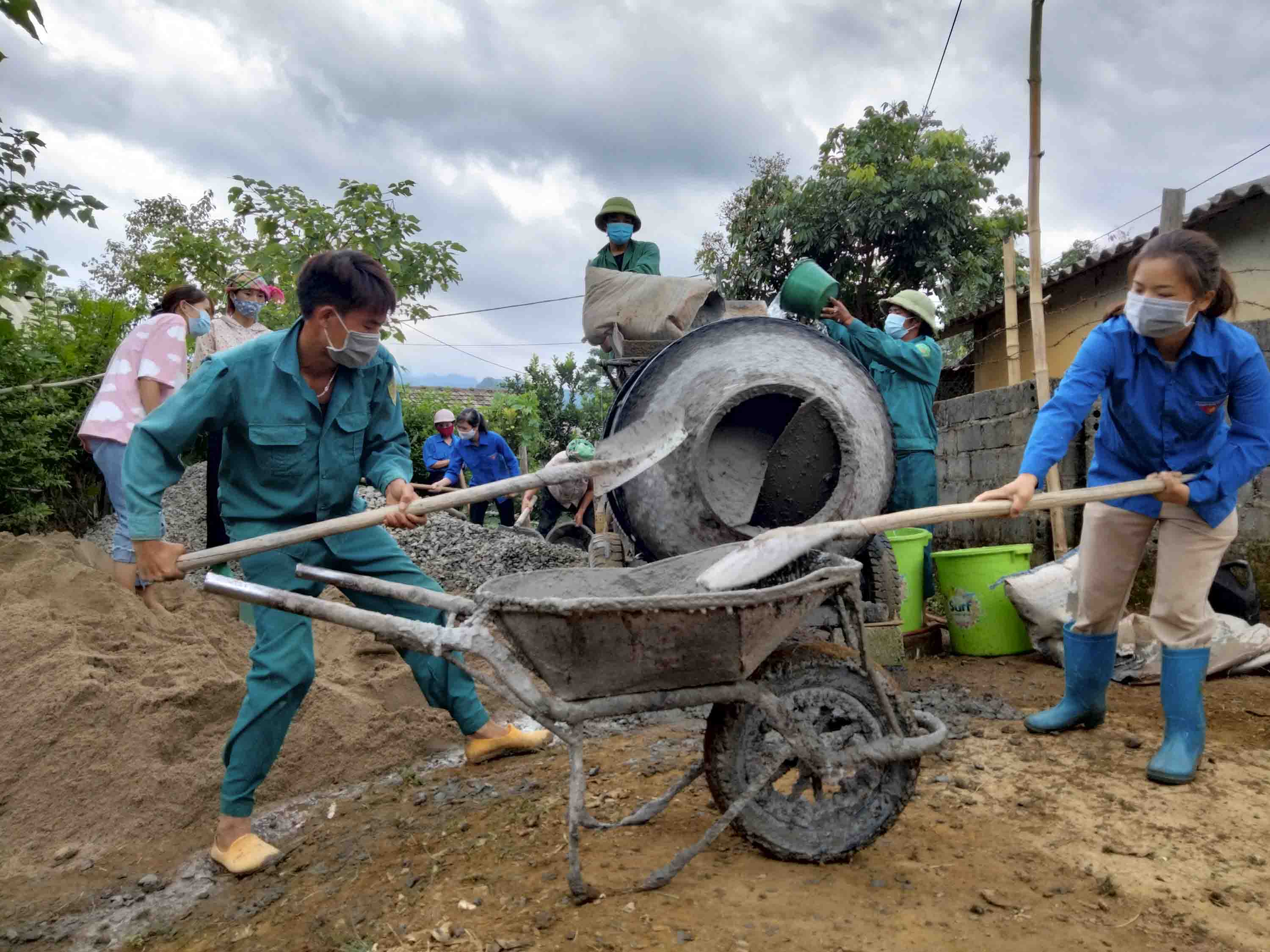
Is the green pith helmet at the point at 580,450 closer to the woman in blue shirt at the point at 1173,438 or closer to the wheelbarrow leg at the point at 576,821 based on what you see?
the woman in blue shirt at the point at 1173,438

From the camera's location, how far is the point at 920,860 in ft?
7.09

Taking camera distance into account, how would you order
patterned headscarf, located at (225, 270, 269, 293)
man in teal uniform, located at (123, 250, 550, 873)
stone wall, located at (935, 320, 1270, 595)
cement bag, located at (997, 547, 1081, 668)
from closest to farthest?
man in teal uniform, located at (123, 250, 550, 873) → cement bag, located at (997, 547, 1081, 668) → stone wall, located at (935, 320, 1270, 595) → patterned headscarf, located at (225, 270, 269, 293)

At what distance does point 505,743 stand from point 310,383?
145 cm

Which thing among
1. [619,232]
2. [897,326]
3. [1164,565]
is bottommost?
[1164,565]

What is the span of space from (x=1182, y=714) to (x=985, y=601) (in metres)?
1.63

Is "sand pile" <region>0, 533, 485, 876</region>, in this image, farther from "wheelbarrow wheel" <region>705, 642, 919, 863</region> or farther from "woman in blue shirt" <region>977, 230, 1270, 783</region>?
"woman in blue shirt" <region>977, 230, 1270, 783</region>

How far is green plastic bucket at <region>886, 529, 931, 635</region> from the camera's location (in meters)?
4.41

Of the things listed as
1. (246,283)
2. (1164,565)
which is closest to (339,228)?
(246,283)

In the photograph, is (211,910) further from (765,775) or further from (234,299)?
(234,299)

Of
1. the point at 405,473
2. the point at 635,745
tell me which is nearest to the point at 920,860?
the point at 635,745

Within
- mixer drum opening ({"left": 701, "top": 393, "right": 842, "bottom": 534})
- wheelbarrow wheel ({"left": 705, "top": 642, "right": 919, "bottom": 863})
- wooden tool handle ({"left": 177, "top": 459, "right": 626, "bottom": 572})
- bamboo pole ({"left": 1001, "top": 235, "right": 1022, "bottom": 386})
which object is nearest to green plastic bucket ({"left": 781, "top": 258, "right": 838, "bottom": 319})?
mixer drum opening ({"left": 701, "top": 393, "right": 842, "bottom": 534})

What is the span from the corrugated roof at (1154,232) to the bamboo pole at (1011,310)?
2.83ft

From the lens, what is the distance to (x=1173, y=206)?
4727mm

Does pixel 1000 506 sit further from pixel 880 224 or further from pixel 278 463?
pixel 880 224
